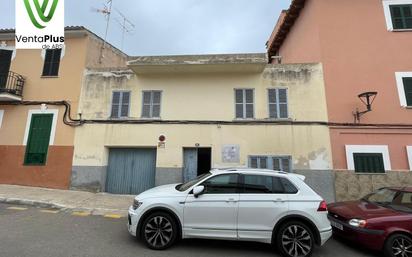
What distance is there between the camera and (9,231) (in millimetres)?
5996

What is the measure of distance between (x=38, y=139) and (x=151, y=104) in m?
5.05

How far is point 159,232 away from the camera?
5.48 metres

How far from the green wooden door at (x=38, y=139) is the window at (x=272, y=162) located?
8573mm

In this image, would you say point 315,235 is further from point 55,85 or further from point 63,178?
point 55,85

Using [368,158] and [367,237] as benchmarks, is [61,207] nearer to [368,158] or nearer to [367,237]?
[367,237]

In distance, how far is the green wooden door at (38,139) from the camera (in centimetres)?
1111

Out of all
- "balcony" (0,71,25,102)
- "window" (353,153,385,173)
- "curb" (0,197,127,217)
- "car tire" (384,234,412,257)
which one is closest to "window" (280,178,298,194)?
"car tire" (384,234,412,257)

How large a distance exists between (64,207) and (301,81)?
9.85 meters

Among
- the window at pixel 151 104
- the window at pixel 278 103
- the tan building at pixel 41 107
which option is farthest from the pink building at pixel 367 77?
the tan building at pixel 41 107

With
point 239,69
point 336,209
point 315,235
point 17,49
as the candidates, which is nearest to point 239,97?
point 239,69

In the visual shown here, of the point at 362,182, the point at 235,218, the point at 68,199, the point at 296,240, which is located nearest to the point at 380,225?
the point at 296,240

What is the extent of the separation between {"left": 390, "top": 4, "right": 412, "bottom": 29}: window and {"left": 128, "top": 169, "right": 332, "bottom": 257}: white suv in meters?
9.48

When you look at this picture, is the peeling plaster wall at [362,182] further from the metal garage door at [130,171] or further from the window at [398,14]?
the metal garage door at [130,171]

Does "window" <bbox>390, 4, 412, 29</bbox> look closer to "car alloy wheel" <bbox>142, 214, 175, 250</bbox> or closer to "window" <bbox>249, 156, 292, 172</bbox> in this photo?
"window" <bbox>249, 156, 292, 172</bbox>
